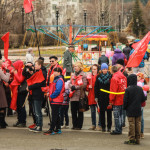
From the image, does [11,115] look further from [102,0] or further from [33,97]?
[102,0]

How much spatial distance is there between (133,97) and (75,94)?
5.97ft

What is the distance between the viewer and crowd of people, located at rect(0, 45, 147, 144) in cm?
894

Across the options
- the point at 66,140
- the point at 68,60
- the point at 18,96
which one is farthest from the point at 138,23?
the point at 66,140

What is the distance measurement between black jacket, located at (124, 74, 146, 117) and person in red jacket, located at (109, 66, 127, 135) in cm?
78

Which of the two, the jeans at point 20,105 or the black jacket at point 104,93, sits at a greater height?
the black jacket at point 104,93

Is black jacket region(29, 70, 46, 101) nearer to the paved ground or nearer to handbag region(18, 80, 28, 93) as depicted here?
handbag region(18, 80, 28, 93)

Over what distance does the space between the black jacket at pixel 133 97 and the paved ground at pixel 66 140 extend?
0.68m

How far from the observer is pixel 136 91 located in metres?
8.84

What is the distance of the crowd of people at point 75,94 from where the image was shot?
8.94 metres

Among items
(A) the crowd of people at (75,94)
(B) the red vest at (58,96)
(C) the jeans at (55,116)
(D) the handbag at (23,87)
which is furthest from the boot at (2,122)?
(B) the red vest at (58,96)

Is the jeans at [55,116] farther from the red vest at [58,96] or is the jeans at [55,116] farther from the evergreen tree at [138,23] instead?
Result: the evergreen tree at [138,23]

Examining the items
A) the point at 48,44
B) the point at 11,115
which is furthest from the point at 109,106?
the point at 48,44

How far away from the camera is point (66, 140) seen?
927 centimetres

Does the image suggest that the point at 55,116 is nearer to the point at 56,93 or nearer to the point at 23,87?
the point at 56,93
